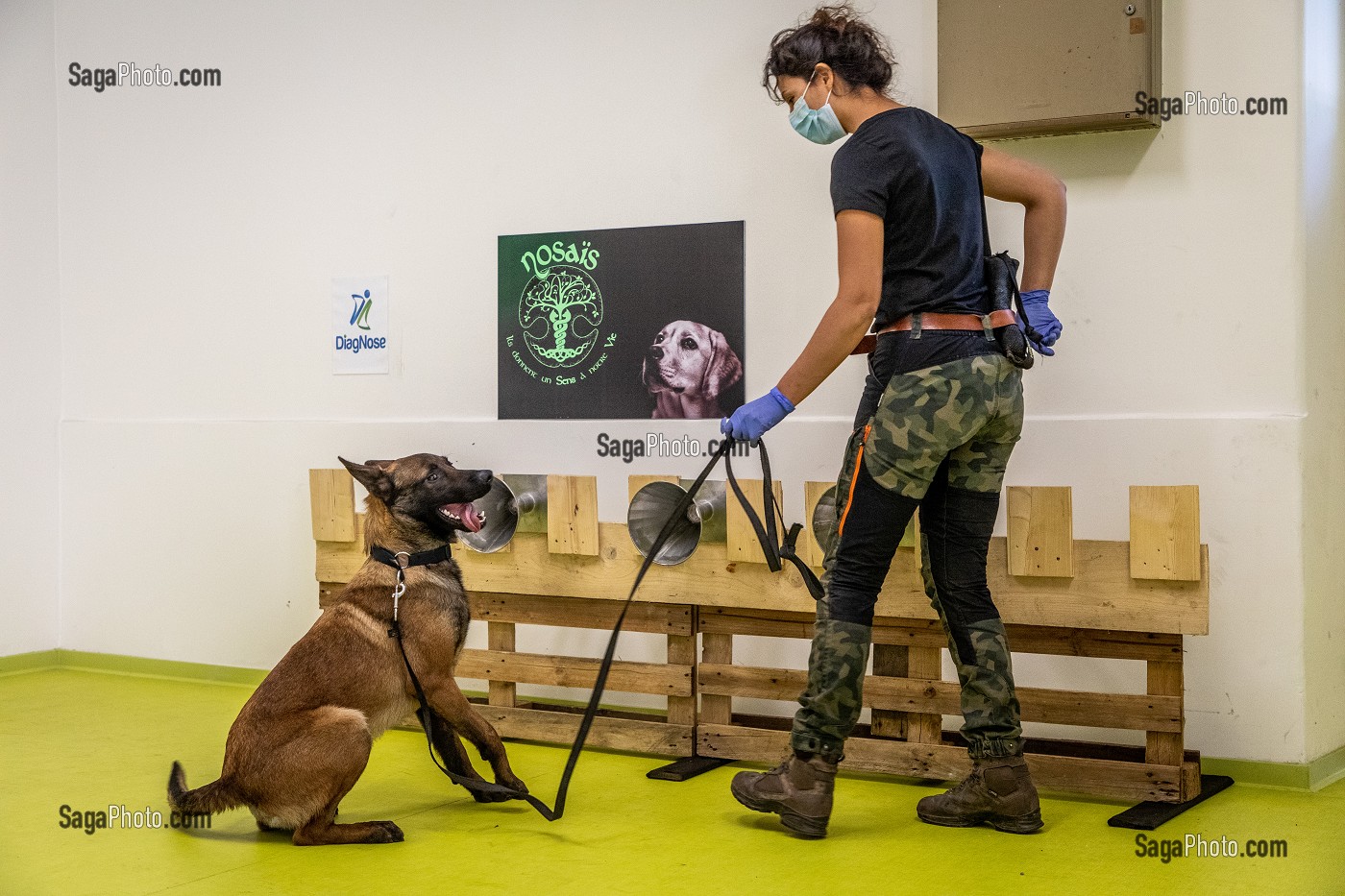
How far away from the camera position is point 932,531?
11.5ft

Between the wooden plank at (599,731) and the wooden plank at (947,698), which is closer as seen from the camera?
the wooden plank at (947,698)

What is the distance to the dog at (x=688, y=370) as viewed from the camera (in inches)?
195

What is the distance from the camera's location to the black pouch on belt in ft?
10.9

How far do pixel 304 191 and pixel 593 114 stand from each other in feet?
4.89

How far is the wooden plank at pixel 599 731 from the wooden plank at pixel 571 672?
115mm

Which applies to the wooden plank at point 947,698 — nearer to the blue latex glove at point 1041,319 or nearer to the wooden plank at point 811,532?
the wooden plank at point 811,532

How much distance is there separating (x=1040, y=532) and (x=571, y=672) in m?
1.68

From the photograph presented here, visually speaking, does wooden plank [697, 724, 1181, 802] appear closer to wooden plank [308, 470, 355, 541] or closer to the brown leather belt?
the brown leather belt

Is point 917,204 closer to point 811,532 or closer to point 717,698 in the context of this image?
point 811,532

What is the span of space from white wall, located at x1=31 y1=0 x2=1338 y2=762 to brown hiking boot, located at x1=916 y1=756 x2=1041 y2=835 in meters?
0.96

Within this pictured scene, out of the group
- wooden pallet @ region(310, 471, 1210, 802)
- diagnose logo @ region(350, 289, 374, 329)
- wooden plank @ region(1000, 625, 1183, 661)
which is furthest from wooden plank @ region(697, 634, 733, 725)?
diagnose logo @ region(350, 289, 374, 329)

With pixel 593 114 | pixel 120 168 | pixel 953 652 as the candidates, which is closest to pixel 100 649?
pixel 120 168

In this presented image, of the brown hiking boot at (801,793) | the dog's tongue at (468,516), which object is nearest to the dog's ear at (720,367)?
the dog's tongue at (468,516)

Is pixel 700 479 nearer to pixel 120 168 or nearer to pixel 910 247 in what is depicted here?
pixel 910 247
